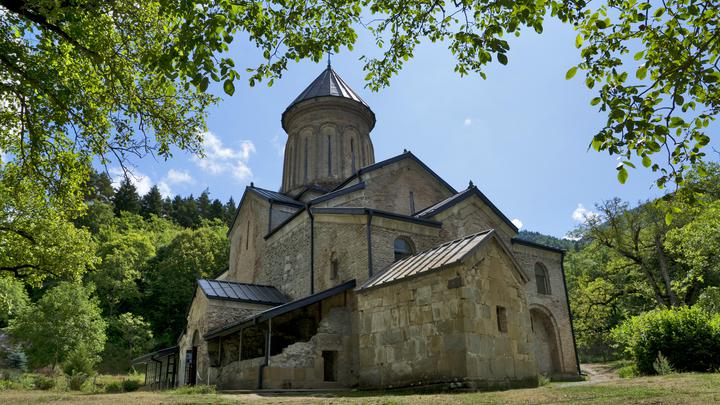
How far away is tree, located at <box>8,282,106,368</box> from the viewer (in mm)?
26453

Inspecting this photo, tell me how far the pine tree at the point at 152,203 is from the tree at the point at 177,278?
2329 centimetres

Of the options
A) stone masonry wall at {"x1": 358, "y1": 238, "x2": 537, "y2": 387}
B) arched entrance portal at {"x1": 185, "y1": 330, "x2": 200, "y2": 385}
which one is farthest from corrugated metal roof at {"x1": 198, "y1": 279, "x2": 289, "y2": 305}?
stone masonry wall at {"x1": 358, "y1": 238, "x2": 537, "y2": 387}

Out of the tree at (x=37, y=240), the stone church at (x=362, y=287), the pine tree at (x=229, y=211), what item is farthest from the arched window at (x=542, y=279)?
the pine tree at (x=229, y=211)

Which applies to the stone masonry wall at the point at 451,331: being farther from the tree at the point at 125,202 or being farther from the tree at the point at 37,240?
the tree at the point at 125,202

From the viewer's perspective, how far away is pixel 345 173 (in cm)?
2262

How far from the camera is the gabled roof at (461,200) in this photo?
16.2 metres

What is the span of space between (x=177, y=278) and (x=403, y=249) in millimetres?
30648

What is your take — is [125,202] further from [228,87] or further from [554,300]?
[228,87]

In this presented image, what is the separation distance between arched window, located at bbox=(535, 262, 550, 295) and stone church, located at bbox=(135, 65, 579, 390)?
4 centimetres

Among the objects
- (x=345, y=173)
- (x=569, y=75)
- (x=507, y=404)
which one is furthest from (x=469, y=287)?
(x=345, y=173)

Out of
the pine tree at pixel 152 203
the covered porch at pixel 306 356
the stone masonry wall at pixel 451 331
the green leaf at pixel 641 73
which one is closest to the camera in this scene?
the green leaf at pixel 641 73

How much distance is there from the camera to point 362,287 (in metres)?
12.0

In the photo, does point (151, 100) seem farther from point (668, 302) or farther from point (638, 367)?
point (668, 302)

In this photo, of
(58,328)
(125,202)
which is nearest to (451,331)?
(58,328)
